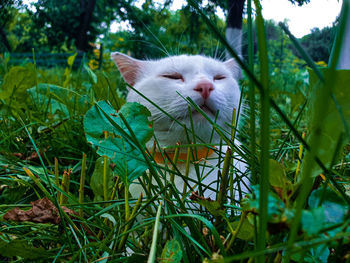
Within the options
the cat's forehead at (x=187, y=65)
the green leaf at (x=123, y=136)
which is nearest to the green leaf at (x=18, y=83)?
the cat's forehead at (x=187, y=65)

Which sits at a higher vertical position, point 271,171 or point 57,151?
point 271,171

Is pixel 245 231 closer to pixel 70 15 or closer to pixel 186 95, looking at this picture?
pixel 186 95

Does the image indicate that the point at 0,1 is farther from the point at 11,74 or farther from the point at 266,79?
the point at 266,79

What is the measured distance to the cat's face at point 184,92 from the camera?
34.3 inches

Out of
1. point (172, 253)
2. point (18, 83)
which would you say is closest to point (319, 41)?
point (172, 253)

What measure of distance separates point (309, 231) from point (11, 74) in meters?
1.38

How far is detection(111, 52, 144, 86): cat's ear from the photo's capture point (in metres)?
1.18

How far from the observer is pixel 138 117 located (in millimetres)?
446

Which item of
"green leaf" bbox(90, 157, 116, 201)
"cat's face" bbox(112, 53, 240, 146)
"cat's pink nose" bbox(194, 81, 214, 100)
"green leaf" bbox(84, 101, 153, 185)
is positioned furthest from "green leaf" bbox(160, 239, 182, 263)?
"cat's pink nose" bbox(194, 81, 214, 100)

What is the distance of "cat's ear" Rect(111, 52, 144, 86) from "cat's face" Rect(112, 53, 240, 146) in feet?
0.04

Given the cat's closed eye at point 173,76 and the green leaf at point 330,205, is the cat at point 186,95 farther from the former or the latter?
the green leaf at point 330,205

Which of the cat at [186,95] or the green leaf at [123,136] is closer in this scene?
the green leaf at [123,136]

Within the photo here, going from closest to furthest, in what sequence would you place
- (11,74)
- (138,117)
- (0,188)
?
(138,117) → (0,188) → (11,74)

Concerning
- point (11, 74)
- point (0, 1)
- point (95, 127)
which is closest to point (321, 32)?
point (95, 127)
